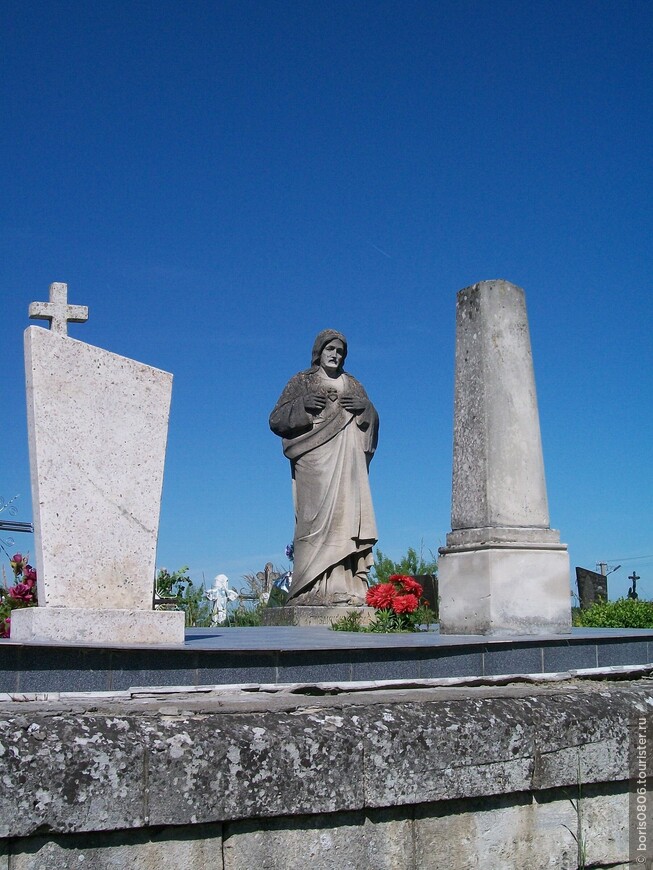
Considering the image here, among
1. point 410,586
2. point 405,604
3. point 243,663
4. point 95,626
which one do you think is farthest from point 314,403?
point 243,663

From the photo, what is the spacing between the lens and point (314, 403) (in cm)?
1223

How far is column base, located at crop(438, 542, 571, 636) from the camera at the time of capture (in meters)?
7.52

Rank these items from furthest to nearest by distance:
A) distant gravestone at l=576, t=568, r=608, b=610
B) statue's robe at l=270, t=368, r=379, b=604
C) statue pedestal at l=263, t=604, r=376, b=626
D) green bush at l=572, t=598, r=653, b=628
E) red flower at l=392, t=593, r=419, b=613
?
distant gravestone at l=576, t=568, r=608, b=610
statue's robe at l=270, t=368, r=379, b=604
statue pedestal at l=263, t=604, r=376, b=626
green bush at l=572, t=598, r=653, b=628
red flower at l=392, t=593, r=419, b=613

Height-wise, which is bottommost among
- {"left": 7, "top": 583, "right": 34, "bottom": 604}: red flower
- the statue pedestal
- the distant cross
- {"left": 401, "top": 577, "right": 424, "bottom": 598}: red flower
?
the statue pedestal

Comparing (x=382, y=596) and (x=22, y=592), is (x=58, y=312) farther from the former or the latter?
(x=382, y=596)

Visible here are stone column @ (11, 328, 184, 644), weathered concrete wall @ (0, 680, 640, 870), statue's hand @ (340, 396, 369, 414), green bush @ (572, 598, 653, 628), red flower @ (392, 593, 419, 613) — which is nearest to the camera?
weathered concrete wall @ (0, 680, 640, 870)

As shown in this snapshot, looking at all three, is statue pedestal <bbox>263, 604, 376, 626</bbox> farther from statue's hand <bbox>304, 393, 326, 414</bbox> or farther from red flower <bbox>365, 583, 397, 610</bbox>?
statue's hand <bbox>304, 393, 326, 414</bbox>

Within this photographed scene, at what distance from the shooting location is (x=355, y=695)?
9.55 feet

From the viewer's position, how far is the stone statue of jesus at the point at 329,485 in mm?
12078

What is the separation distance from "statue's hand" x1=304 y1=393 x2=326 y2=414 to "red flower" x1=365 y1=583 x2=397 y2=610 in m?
3.48

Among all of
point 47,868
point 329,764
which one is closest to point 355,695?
point 329,764

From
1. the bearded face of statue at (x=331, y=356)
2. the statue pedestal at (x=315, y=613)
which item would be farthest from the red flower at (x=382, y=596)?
the bearded face of statue at (x=331, y=356)

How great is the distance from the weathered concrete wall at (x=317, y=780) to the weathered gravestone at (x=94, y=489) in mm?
3136

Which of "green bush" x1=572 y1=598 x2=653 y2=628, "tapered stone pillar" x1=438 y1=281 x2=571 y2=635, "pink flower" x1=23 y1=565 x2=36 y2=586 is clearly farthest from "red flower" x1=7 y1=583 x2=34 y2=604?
"green bush" x1=572 y1=598 x2=653 y2=628
